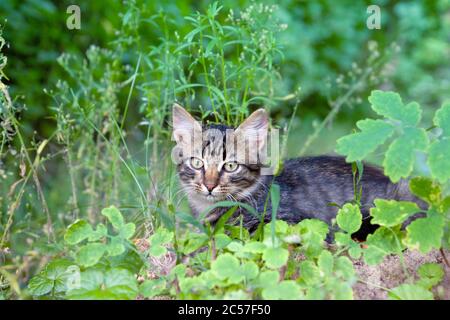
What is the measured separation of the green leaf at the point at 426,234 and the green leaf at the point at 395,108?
37cm

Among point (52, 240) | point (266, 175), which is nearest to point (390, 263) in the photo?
point (266, 175)

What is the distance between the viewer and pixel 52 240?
385 centimetres

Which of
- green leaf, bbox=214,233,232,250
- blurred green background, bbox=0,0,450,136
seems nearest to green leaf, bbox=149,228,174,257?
green leaf, bbox=214,233,232,250

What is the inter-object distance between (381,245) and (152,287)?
94cm

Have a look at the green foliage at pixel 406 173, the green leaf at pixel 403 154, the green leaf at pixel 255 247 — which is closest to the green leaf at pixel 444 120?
the green foliage at pixel 406 173

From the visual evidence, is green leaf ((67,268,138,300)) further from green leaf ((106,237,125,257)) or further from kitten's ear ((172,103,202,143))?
kitten's ear ((172,103,202,143))

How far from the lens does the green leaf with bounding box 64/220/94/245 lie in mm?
2982

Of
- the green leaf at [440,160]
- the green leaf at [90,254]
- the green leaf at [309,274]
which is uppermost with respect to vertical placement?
the green leaf at [440,160]

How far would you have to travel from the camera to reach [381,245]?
2.99m

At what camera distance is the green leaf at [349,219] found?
10.0 ft

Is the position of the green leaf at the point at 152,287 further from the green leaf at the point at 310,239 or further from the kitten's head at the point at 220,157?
the kitten's head at the point at 220,157

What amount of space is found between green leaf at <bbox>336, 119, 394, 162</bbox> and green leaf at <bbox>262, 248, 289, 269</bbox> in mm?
425

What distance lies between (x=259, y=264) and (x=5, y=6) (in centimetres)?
407
